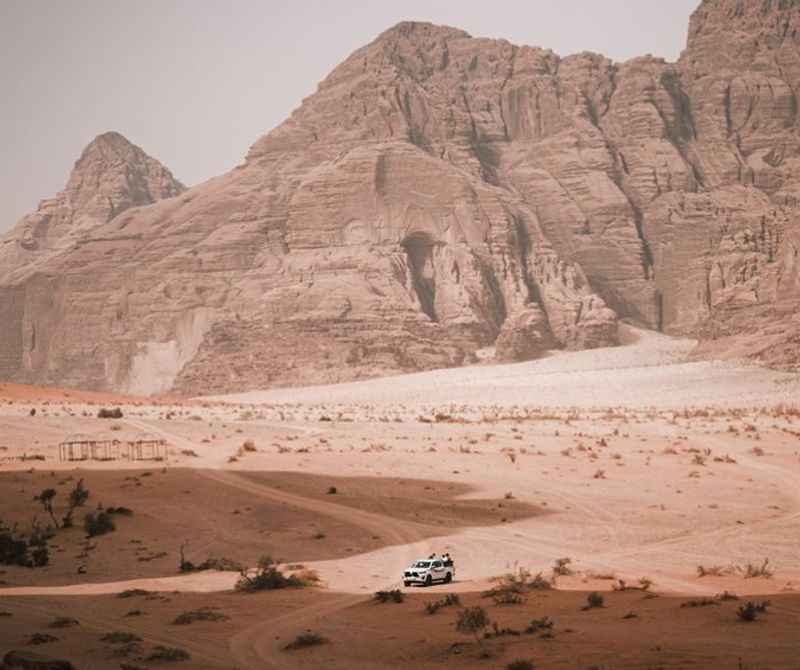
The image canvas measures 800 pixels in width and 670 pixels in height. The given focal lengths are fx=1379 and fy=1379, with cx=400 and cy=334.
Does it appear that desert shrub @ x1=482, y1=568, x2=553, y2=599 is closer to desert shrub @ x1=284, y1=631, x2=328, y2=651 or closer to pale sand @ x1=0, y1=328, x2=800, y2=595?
pale sand @ x1=0, y1=328, x2=800, y2=595

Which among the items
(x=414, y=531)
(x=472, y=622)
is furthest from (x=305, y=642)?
(x=414, y=531)

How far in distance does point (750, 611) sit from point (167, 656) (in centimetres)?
773

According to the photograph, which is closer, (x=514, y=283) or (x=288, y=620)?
(x=288, y=620)

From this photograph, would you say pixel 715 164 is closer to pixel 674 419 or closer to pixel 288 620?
pixel 674 419

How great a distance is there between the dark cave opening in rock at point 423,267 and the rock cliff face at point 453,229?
21 centimetres

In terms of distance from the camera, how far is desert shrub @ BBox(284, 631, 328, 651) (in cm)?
1850

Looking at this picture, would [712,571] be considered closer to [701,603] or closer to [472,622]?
[701,603]

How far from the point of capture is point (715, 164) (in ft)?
439

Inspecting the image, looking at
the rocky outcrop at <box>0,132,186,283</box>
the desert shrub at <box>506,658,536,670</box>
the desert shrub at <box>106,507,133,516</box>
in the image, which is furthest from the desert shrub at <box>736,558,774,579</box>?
the rocky outcrop at <box>0,132,186,283</box>

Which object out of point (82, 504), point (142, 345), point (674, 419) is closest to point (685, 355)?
point (674, 419)

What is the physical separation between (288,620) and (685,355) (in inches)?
3228

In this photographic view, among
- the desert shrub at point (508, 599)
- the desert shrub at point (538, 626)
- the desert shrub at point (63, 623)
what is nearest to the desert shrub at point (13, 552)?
the desert shrub at point (63, 623)

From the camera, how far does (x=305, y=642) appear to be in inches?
730

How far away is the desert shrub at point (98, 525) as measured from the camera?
97.7ft
